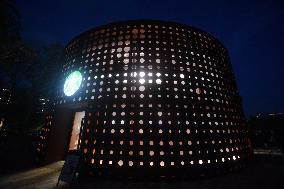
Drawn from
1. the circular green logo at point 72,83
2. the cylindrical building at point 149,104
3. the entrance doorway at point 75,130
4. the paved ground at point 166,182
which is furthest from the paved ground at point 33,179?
the circular green logo at point 72,83

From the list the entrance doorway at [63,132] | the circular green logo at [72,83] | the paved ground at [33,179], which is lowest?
the paved ground at [33,179]

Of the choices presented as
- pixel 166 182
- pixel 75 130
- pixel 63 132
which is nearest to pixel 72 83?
pixel 63 132

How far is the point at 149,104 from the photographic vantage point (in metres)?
11.7

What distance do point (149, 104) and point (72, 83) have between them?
663 cm

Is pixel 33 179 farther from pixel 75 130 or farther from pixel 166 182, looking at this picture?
pixel 166 182

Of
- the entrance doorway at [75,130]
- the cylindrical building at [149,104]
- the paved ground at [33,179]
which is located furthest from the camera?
the entrance doorway at [75,130]

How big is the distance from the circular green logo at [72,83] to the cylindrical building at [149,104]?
92 millimetres

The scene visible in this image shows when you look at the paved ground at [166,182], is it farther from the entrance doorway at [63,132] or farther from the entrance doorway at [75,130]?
the entrance doorway at [75,130]

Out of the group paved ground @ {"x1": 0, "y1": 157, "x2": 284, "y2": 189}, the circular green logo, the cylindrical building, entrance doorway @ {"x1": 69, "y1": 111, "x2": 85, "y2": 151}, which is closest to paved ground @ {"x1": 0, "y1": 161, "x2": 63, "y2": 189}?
paved ground @ {"x1": 0, "y1": 157, "x2": 284, "y2": 189}

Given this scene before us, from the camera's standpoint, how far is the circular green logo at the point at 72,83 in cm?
1390

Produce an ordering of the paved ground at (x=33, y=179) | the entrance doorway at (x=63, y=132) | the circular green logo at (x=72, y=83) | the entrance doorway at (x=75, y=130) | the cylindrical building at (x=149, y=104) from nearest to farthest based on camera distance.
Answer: the paved ground at (x=33, y=179)
the cylindrical building at (x=149, y=104)
the circular green logo at (x=72, y=83)
the entrance doorway at (x=63, y=132)
the entrance doorway at (x=75, y=130)

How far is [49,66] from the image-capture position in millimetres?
19875

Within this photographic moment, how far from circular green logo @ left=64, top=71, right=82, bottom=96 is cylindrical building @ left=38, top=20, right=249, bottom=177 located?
0.30 feet

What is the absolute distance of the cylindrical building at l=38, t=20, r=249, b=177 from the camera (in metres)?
10.9
